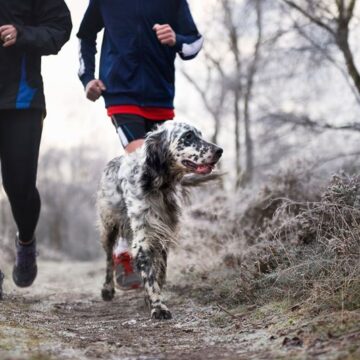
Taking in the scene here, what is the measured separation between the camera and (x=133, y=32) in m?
5.27

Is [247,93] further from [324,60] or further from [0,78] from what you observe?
[0,78]

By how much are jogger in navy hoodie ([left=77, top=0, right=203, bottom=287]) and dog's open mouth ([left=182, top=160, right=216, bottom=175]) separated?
0.61 metres

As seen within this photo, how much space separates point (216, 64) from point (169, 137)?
54.3ft

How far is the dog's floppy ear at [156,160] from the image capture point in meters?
4.90

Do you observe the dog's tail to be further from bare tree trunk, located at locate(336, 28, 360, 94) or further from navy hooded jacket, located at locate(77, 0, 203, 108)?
bare tree trunk, located at locate(336, 28, 360, 94)

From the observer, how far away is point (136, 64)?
5.27m

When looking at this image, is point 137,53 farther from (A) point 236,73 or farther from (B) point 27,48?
(A) point 236,73

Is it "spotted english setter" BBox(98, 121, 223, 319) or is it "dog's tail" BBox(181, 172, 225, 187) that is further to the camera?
"dog's tail" BBox(181, 172, 225, 187)

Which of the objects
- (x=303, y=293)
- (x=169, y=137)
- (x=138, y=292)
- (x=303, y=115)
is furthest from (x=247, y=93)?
(x=303, y=293)

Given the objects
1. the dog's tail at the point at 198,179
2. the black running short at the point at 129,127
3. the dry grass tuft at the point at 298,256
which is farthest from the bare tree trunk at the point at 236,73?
the black running short at the point at 129,127

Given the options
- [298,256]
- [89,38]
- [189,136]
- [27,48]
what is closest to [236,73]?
[89,38]

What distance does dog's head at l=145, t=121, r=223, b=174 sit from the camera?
187 inches

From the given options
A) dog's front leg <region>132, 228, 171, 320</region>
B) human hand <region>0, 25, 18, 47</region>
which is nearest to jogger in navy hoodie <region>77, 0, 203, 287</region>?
dog's front leg <region>132, 228, 171, 320</region>

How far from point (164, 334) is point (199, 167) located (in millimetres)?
1440
